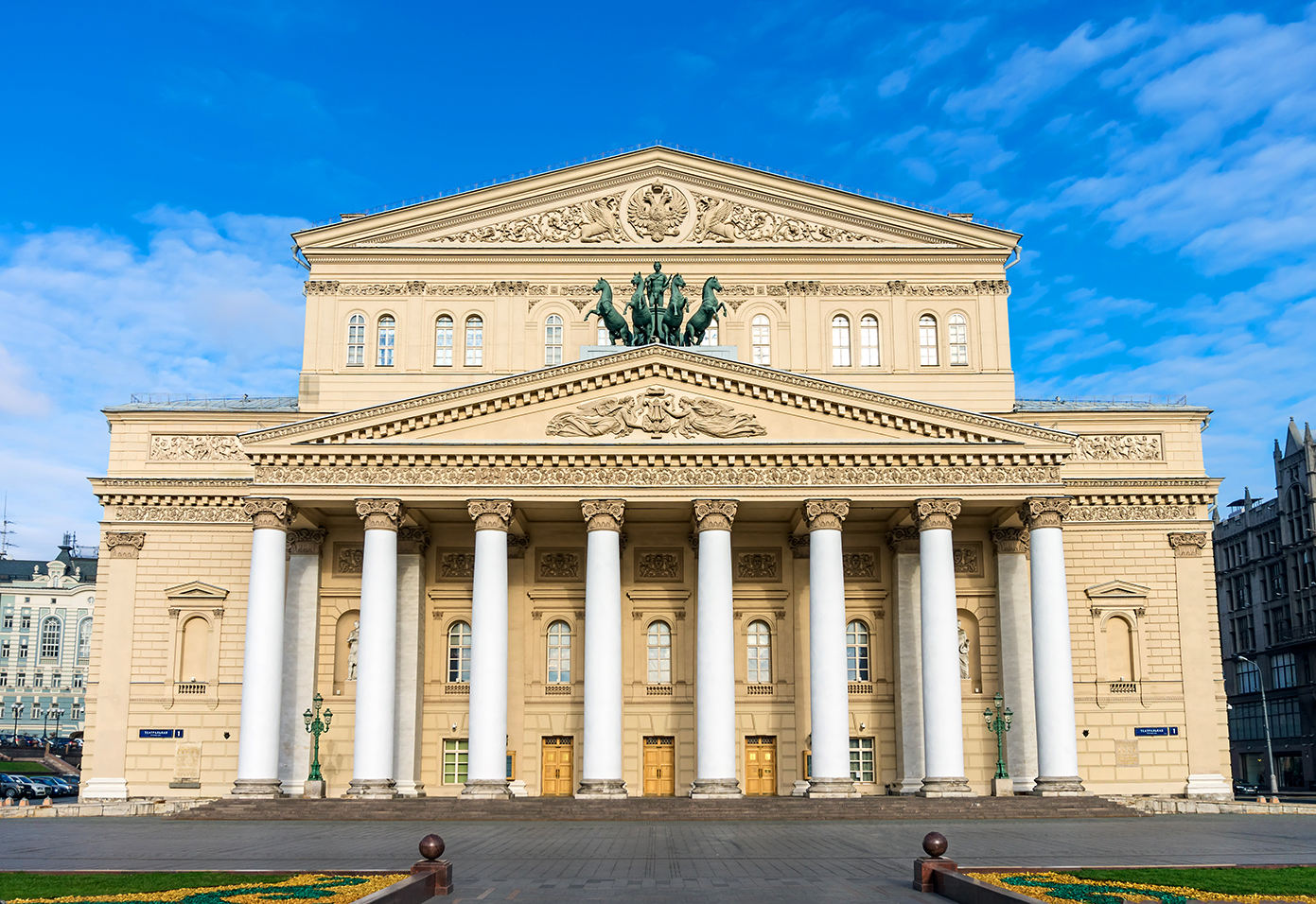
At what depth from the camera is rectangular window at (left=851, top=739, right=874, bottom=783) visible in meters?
43.2

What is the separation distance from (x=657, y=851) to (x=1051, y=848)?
24.8ft

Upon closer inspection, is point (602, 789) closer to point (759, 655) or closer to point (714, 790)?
point (714, 790)

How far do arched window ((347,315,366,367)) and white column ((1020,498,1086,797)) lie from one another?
78.9 ft

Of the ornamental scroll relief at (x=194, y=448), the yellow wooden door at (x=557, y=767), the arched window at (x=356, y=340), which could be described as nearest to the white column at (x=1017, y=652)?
the yellow wooden door at (x=557, y=767)

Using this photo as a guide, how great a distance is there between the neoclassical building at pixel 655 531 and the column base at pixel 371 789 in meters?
0.10

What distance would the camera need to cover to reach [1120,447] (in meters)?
45.1

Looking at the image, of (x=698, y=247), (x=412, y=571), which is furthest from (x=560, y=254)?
(x=412, y=571)

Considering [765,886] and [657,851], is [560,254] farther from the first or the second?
[765,886]

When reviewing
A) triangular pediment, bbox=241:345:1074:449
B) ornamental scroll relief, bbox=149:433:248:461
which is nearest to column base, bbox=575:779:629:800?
triangular pediment, bbox=241:345:1074:449

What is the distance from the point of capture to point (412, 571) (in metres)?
42.2

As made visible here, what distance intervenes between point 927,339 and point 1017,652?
12.2m

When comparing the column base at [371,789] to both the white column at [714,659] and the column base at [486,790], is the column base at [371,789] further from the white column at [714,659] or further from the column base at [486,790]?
the white column at [714,659]

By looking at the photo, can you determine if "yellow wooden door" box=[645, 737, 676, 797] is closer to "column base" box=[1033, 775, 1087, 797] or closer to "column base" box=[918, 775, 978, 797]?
"column base" box=[918, 775, 978, 797]

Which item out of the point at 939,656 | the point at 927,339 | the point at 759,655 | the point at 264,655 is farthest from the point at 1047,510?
the point at 264,655
